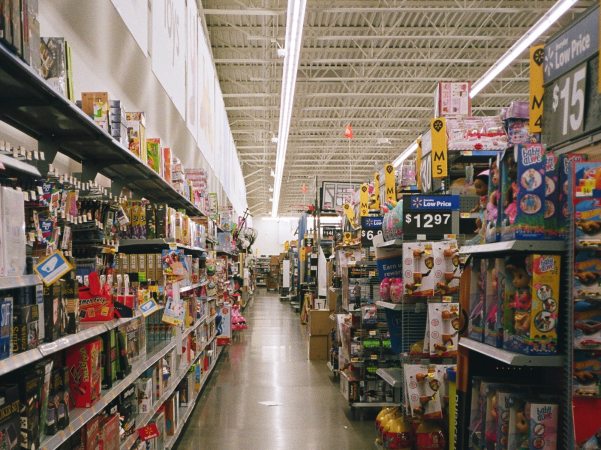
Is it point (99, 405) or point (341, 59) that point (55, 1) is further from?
point (341, 59)

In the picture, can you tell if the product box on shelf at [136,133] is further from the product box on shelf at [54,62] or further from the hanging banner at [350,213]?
the hanging banner at [350,213]

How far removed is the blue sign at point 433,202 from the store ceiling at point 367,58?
6.74 metres

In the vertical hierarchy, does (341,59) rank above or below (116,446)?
above

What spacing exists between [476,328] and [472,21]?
10203 millimetres

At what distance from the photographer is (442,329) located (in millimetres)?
3863

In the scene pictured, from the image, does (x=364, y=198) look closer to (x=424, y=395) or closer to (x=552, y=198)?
(x=424, y=395)

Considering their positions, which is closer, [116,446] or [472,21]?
[116,446]

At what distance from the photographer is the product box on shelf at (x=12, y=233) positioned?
1689mm

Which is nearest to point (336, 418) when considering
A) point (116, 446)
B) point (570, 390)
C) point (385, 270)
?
point (385, 270)

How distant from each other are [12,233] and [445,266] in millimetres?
2958

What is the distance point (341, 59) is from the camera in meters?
12.5

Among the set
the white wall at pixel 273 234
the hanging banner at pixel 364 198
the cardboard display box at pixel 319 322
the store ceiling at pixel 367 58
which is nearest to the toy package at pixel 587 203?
the hanging banner at pixel 364 198

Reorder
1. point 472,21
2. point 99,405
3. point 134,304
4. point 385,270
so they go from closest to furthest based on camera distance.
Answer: point 99,405
point 134,304
point 385,270
point 472,21

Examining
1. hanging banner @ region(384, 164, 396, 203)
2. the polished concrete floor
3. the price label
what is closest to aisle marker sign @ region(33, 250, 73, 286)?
the price label
